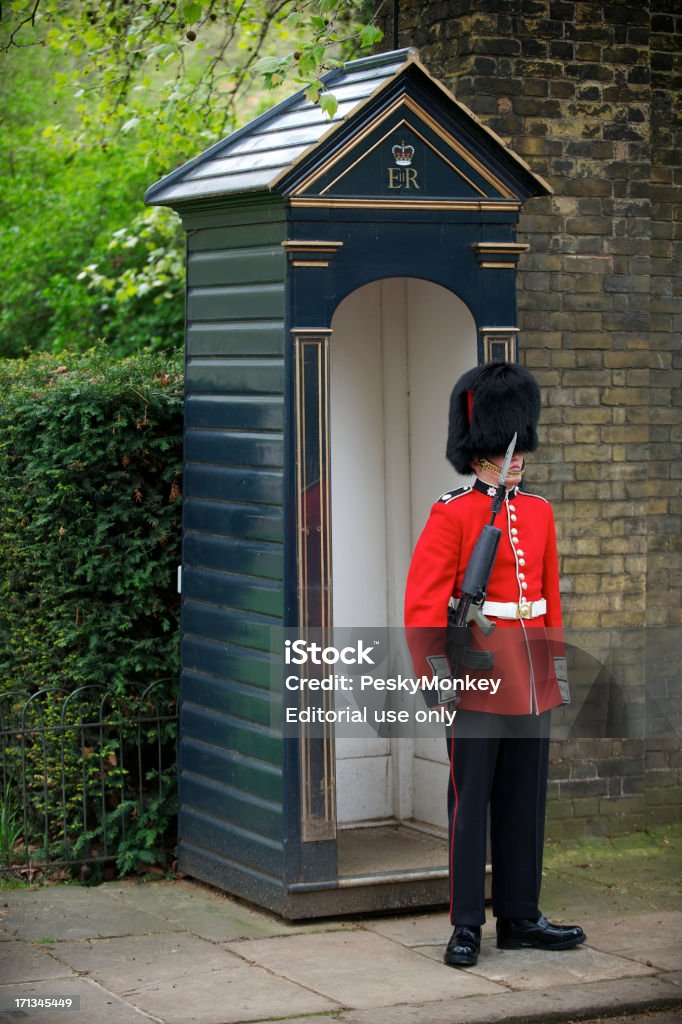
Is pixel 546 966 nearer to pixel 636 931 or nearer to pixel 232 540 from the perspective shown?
pixel 636 931

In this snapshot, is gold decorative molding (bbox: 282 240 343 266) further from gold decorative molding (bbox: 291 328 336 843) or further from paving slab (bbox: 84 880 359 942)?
paving slab (bbox: 84 880 359 942)

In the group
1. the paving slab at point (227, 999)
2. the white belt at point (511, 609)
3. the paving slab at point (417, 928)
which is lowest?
the paving slab at point (417, 928)

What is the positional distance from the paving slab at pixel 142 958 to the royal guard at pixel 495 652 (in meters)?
0.78

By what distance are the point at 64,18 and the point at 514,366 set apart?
5.37 metres

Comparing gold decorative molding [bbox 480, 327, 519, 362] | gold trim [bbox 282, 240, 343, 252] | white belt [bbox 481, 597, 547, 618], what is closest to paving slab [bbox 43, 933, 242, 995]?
white belt [bbox 481, 597, 547, 618]

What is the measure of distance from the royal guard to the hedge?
4.83 feet

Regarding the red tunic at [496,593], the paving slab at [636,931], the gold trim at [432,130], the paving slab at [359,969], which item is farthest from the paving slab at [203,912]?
the gold trim at [432,130]

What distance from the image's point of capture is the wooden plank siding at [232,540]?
18.1 ft

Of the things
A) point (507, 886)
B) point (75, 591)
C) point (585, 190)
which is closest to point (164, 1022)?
point (507, 886)

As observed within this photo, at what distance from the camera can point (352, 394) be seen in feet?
20.9

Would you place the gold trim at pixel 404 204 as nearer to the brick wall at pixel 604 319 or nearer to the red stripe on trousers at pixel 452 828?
the brick wall at pixel 604 319

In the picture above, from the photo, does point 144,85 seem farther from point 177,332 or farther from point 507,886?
point 507,886

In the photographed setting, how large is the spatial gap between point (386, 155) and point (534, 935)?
2.69 meters

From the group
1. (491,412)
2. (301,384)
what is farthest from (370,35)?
(491,412)
